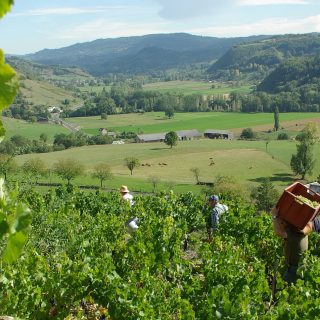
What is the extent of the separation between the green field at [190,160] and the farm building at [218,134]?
26.2 feet

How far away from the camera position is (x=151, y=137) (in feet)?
317

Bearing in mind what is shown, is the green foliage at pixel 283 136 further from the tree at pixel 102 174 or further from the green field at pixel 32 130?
the green field at pixel 32 130

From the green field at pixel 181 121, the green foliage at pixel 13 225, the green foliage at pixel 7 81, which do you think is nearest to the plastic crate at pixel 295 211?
the green foliage at pixel 13 225

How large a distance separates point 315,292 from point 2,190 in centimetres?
629

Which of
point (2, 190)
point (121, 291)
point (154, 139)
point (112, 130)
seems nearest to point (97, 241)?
point (121, 291)

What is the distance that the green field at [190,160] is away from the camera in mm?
57031

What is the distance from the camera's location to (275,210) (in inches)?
298

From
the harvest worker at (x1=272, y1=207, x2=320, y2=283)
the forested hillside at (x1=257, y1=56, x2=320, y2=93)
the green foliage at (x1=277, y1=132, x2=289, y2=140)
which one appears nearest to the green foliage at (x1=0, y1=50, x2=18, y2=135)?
the harvest worker at (x1=272, y1=207, x2=320, y2=283)

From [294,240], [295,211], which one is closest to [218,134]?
[294,240]

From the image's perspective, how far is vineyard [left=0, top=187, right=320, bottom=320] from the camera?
21.8 feet

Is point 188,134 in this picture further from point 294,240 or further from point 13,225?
point 13,225

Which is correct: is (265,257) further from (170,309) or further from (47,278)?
(47,278)

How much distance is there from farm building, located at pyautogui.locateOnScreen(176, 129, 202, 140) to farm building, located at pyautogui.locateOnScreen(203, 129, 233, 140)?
5.81ft

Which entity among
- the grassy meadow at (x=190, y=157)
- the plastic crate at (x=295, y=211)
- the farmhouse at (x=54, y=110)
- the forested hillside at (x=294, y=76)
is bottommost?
the farmhouse at (x=54, y=110)
